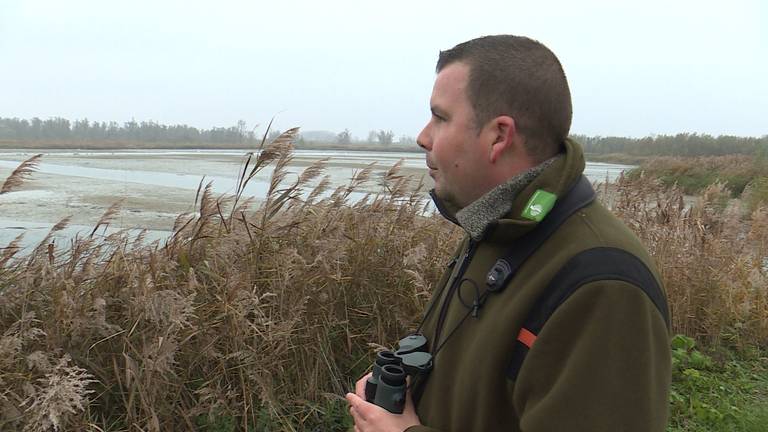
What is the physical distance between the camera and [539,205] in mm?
1384

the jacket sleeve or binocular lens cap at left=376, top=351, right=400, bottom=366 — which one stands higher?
the jacket sleeve

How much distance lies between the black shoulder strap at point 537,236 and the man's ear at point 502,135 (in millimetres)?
200

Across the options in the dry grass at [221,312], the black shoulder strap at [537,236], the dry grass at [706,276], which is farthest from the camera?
the dry grass at [706,276]

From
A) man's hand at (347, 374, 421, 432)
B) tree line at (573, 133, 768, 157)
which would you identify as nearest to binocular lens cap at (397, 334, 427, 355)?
man's hand at (347, 374, 421, 432)


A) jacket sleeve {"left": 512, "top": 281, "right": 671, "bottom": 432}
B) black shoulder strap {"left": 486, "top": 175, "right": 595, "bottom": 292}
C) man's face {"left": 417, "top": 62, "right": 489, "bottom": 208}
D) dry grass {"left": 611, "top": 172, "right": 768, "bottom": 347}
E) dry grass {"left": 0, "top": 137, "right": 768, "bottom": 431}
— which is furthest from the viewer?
dry grass {"left": 611, "top": 172, "right": 768, "bottom": 347}

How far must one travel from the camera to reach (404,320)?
4098 millimetres

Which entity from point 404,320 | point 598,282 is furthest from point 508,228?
point 404,320

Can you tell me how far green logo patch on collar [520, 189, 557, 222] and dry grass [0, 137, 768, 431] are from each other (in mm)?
2199

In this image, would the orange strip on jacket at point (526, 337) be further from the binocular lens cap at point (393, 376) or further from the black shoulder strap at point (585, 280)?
the binocular lens cap at point (393, 376)

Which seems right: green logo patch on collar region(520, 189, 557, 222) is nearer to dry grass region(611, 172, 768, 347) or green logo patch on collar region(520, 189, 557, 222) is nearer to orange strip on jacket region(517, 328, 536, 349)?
orange strip on jacket region(517, 328, 536, 349)

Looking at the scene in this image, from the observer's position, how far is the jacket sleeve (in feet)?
3.82

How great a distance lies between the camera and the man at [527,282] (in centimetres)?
117

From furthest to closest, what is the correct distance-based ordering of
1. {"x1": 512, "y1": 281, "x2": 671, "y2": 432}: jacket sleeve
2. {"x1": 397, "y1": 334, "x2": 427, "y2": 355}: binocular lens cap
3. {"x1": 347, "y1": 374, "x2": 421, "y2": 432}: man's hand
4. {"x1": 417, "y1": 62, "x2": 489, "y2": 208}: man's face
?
{"x1": 397, "y1": 334, "x2": 427, "y2": 355}: binocular lens cap, {"x1": 347, "y1": 374, "x2": 421, "y2": 432}: man's hand, {"x1": 417, "y1": 62, "x2": 489, "y2": 208}: man's face, {"x1": 512, "y1": 281, "x2": 671, "y2": 432}: jacket sleeve

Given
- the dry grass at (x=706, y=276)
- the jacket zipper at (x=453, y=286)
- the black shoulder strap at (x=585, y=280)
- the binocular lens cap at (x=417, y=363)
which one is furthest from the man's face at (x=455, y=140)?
the dry grass at (x=706, y=276)
